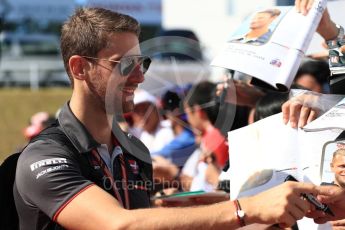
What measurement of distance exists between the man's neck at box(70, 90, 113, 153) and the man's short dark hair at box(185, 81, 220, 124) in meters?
2.17

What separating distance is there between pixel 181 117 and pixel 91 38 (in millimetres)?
2716

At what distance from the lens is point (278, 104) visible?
184 inches

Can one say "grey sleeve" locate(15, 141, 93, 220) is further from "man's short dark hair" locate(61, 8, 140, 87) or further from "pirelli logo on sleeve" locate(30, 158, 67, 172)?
"man's short dark hair" locate(61, 8, 140, 87)

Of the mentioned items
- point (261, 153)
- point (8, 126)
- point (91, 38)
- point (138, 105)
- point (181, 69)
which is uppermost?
point (91, 38)

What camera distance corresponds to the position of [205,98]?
5840 mm

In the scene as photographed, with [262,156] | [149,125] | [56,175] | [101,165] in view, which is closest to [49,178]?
[56,175]

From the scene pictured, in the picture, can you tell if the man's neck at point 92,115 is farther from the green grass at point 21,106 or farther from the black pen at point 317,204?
the green grass at point 21,106

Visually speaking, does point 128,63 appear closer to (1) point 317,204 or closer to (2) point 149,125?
(1) point 317,204

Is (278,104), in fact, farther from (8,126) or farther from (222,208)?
(8,126)

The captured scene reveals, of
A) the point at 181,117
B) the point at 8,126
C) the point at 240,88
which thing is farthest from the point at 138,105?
the point at 8,126

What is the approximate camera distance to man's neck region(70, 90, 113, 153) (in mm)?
3307

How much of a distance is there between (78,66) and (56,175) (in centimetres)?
55

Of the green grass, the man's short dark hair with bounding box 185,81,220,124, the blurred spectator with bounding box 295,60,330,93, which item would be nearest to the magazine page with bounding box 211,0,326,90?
the man's short dark hair with bounding box 185,81,220,124

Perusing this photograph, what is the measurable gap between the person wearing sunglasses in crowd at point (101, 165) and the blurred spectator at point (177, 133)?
1527mm
